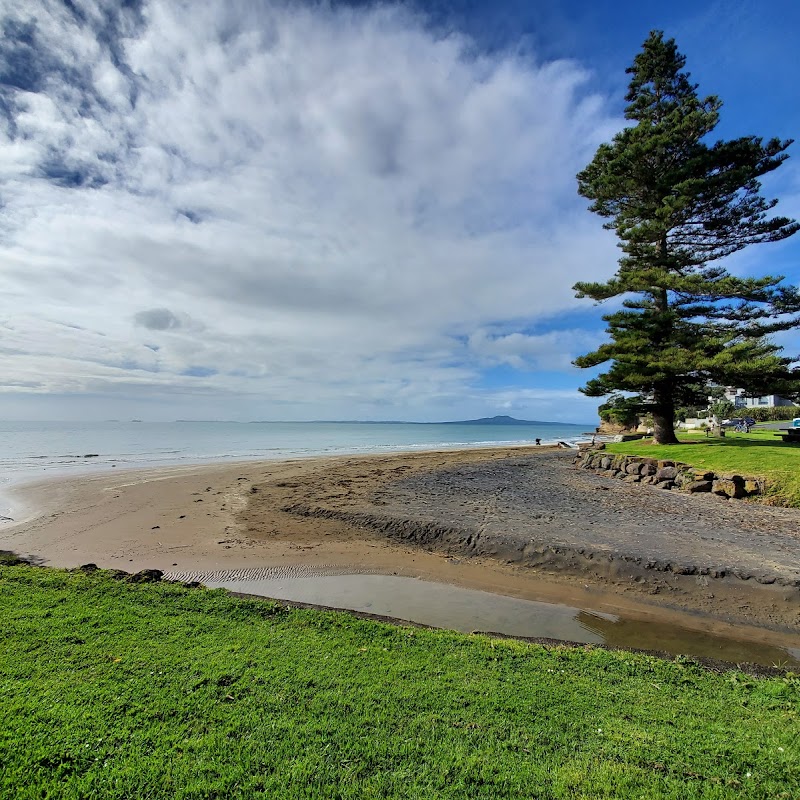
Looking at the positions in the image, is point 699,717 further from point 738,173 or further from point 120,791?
point 738,173

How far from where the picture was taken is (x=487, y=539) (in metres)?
9.12

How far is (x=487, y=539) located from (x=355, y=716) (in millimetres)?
6549

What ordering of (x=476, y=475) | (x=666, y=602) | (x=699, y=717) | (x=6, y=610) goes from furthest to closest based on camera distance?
(x=476, y=475)
(x=666, y=602)
(x=6, y=610)
(x=699, y=717)

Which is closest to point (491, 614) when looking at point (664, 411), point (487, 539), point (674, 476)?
point (487, 539)

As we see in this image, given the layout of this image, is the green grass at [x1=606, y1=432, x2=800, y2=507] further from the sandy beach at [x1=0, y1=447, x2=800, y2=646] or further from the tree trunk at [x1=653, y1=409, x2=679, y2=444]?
the sandy beach at [x1=0, y1=447, x2=800, y2=646]

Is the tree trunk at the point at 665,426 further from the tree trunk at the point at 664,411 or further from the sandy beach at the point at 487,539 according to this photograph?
the sandy beach at the point at 487,539

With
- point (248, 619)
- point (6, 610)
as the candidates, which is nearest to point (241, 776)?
point (248, 619)

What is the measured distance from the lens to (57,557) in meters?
8.49

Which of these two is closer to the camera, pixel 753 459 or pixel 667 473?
pixel 753 459

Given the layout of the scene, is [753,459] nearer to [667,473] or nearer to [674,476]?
[674,476]

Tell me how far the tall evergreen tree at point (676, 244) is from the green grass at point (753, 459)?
100 inches

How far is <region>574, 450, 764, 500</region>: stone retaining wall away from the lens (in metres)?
12.1

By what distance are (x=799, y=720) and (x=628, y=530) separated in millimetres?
6354

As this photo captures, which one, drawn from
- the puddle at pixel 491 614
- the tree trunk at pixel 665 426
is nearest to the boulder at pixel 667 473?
the tree trunk at pixel 665 426
